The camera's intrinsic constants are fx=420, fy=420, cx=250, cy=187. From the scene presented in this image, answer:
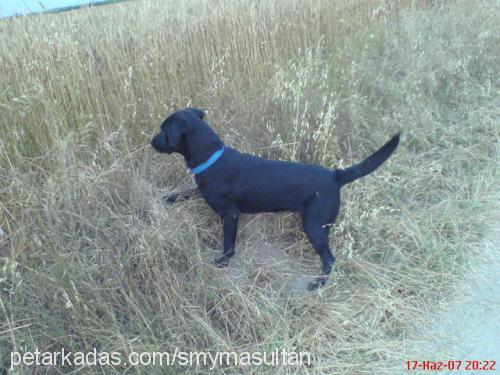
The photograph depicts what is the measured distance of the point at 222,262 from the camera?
241cm

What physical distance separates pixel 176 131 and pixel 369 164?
3.39 feet

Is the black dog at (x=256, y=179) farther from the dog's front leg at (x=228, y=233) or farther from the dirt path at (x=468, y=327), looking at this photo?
the dirt path at (x=468, y=327)

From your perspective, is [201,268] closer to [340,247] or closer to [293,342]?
[293,342]

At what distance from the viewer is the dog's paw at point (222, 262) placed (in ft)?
7.84

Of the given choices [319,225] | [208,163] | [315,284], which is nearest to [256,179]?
[208,163]

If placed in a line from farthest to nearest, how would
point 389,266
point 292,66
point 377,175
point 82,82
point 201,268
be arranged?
point 292,66, point 377,175, point 82,82, point 389,266, point 201,268

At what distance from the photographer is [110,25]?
3.52m

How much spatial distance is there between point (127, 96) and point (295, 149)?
1209 mm

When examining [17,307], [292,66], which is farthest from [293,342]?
[292,66]

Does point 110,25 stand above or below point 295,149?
above

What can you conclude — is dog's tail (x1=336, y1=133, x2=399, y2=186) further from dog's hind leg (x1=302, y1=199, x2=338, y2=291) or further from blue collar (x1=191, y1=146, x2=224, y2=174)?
blue collar (x1=191, y1=146, x2=224, y2=174)

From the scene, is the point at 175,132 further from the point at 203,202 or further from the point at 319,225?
the point at 319,225

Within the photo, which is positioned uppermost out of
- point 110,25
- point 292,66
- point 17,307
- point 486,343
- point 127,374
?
point 110,25
